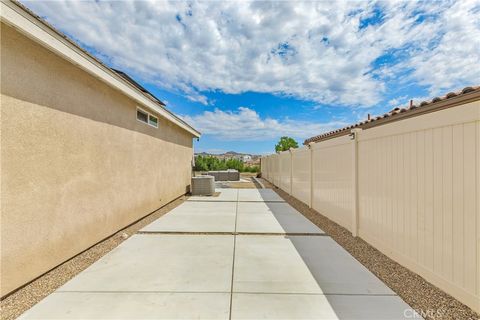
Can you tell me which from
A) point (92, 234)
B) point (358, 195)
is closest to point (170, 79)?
point (92, 234)

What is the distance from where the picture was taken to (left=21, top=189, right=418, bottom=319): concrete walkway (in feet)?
8.34

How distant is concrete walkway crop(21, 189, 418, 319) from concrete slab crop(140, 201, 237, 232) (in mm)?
395

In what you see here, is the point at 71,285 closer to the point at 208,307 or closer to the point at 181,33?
the point at 208,307

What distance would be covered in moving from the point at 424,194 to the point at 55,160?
5.30 m

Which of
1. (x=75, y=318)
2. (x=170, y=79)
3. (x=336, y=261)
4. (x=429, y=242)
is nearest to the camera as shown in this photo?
(x=75, y=318)

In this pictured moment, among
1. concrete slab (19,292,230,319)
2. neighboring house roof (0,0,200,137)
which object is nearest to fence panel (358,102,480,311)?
concrete slab (19,292,230,319)

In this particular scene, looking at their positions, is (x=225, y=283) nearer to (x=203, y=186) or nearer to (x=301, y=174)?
(x=301, y=174)

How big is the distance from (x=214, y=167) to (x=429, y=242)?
86.4ft

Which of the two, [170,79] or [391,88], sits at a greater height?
[170,79]

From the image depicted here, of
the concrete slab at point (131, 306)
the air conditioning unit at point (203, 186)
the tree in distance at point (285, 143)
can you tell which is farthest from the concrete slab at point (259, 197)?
the tree in distance at point (285, 143)

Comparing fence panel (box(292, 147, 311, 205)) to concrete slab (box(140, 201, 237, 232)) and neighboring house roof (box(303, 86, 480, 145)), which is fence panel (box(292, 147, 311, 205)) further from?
concrete slab (box(140, 201, 237, 232))

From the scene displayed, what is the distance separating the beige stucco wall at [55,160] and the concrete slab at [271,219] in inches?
122

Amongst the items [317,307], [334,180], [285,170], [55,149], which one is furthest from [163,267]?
[285,170]

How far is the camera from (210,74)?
14.0 meters
